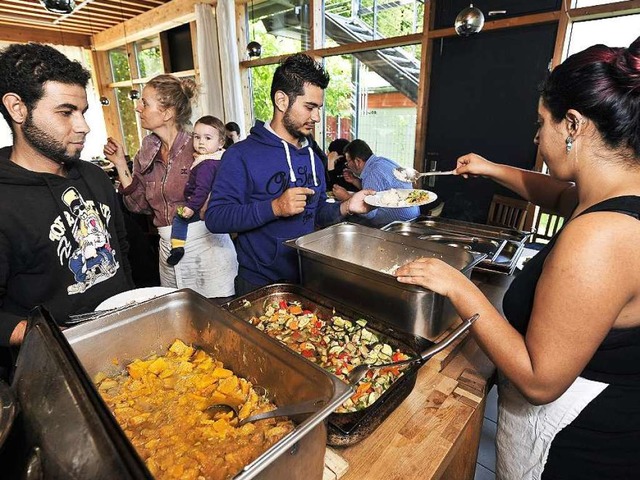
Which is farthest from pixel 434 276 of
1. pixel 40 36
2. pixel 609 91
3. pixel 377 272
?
pixel 40 36

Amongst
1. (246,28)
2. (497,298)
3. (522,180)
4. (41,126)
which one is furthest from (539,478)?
(246,28)

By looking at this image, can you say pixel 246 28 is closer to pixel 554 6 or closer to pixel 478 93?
pixel 478 93

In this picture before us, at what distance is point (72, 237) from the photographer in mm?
1321

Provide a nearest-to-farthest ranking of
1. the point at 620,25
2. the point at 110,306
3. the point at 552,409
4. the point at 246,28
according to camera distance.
→ the point at 552,409, the point at 110,306, the point at 620,25, the point at 246,28

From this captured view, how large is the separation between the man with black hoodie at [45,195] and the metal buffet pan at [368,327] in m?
0.61

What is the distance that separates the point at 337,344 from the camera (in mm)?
1172

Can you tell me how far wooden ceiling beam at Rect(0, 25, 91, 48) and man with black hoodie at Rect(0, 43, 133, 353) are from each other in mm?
9807

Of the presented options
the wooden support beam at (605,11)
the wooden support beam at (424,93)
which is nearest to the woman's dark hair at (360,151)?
the wooden support beam at (424,93)

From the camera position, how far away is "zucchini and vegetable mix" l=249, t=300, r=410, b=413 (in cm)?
102

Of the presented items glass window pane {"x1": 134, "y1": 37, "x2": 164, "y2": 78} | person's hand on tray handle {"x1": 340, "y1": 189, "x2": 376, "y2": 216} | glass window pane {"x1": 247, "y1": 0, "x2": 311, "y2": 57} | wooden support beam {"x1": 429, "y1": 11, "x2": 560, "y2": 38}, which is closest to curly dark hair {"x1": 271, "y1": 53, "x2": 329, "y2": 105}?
person's hand on tray handle {"x1": 340, "y1": 189, "x2": 376, "y2": 216}

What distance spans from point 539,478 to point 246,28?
7.43 meters

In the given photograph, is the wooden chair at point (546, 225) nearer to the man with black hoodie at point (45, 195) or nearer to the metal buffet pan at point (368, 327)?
the metal buffet pan at point (368, 327)

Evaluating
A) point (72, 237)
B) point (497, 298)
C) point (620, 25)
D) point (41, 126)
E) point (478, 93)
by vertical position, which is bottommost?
point (497, 298)

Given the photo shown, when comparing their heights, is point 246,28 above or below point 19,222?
above
